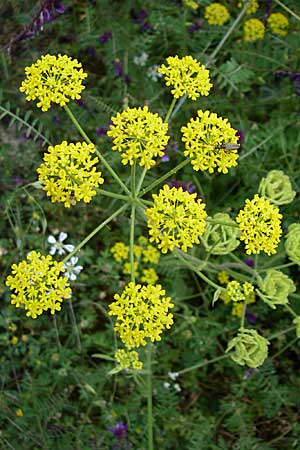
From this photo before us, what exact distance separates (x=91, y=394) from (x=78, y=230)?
119cm

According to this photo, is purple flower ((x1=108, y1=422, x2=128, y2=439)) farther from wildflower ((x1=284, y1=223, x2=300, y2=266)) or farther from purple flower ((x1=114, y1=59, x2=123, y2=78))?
purple flower ((x1=114, y1=59, x2=123, y2=78))

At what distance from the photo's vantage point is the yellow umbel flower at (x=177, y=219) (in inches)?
85.7

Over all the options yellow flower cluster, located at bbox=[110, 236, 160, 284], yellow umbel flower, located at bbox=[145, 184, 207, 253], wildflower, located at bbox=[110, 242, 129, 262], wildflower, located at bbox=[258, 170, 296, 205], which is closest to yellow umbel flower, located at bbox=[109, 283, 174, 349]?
yellow umbel flower, located at bbox=[145, 184, 207, 253]

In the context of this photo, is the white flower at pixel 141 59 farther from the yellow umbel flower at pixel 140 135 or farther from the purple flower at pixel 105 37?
the yellow umbel flower at pixel 140 135

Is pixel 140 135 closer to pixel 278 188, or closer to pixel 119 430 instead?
pixel 278 188

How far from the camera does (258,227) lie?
2299 mm

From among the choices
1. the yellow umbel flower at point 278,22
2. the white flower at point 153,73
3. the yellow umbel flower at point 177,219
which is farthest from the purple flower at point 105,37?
the yellow umbel flower at point 177,219

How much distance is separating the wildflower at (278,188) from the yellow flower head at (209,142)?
22.0 inches

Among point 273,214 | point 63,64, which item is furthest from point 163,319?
point 63,64

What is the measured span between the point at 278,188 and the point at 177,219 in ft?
3.24

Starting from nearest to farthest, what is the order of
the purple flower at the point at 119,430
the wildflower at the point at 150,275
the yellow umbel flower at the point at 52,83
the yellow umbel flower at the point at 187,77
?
1. the yellow umbel flower at the point at 52,83
2. the yellow umbel flower at the point at 187,77
3. the purple flower at the point at 119,430
4. the wildflower at the point at 150,275

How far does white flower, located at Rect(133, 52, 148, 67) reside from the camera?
4035 mm

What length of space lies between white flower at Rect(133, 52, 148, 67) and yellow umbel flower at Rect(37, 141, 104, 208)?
1.99m

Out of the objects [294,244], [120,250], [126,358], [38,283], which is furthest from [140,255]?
[38,283]
